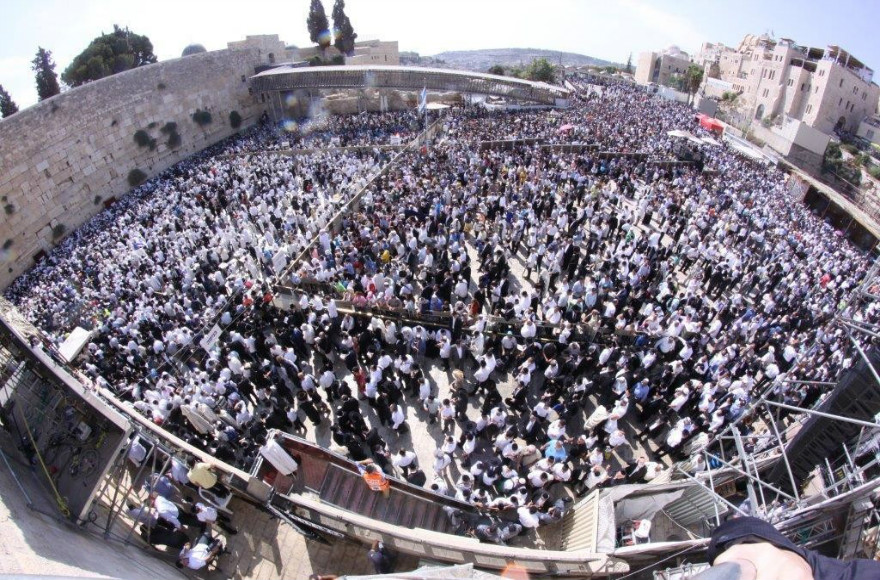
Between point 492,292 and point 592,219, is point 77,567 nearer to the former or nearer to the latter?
point 492,292

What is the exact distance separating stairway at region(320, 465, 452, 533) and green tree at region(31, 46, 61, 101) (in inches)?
1396

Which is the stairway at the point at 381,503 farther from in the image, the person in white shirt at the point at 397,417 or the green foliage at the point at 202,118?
the green foliage at the point at 202,118

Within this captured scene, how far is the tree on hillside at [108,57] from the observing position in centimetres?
3100

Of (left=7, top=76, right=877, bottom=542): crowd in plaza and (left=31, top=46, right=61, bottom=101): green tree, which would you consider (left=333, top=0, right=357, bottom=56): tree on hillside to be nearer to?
(left=31, top=46, right=61, bottom=101): green tree

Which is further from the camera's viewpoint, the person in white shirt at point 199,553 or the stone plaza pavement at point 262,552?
A: the person in white shirt at point 199,553

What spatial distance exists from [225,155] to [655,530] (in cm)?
3027

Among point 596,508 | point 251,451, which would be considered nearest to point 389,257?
point 251,451

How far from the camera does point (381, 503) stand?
6.61 metres

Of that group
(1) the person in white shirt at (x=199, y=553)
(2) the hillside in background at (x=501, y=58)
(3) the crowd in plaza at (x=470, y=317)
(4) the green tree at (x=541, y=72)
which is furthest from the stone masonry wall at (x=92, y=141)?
(2) the hillside in background at (x=501, y=58)

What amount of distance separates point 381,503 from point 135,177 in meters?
28.3

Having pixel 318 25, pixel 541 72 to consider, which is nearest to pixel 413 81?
pixel 318 25

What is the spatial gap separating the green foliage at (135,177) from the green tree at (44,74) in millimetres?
8730

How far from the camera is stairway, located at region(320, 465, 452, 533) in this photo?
6520mm

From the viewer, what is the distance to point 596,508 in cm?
605
